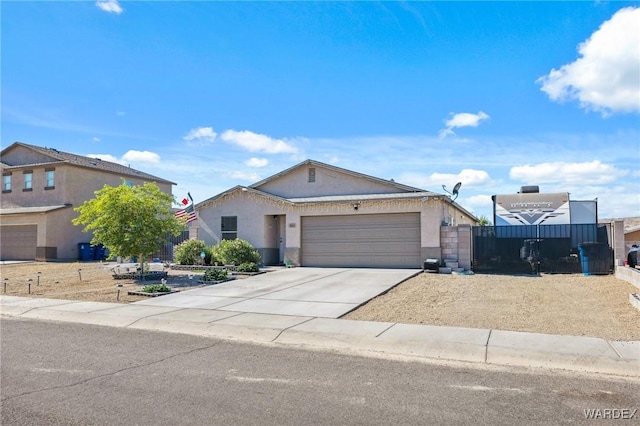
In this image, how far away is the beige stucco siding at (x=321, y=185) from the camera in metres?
22.7

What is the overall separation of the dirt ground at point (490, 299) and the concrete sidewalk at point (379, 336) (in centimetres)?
82

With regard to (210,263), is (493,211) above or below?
above

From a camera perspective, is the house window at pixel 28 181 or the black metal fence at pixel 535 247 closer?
the black metal fence at pixel 535 247

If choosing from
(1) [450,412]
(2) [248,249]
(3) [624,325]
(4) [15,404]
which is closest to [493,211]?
(2) [248,249]

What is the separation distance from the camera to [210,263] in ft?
71.6

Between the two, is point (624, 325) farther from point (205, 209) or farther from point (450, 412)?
point (205, 209)

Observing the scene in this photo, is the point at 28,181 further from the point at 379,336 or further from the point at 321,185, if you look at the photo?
the point at 379,336

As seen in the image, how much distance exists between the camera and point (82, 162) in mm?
33875

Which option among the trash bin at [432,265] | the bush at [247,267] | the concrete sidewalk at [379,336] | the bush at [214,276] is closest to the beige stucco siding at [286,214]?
the trash bin at [432,265]

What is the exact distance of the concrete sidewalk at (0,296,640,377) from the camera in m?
7.08

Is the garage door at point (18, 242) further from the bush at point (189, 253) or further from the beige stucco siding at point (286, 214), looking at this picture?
the bush at point (189, 253)

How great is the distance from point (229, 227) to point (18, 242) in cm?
1735

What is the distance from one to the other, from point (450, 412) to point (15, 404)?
4848mm

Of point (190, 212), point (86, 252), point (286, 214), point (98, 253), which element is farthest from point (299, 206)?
point (86, 252)
